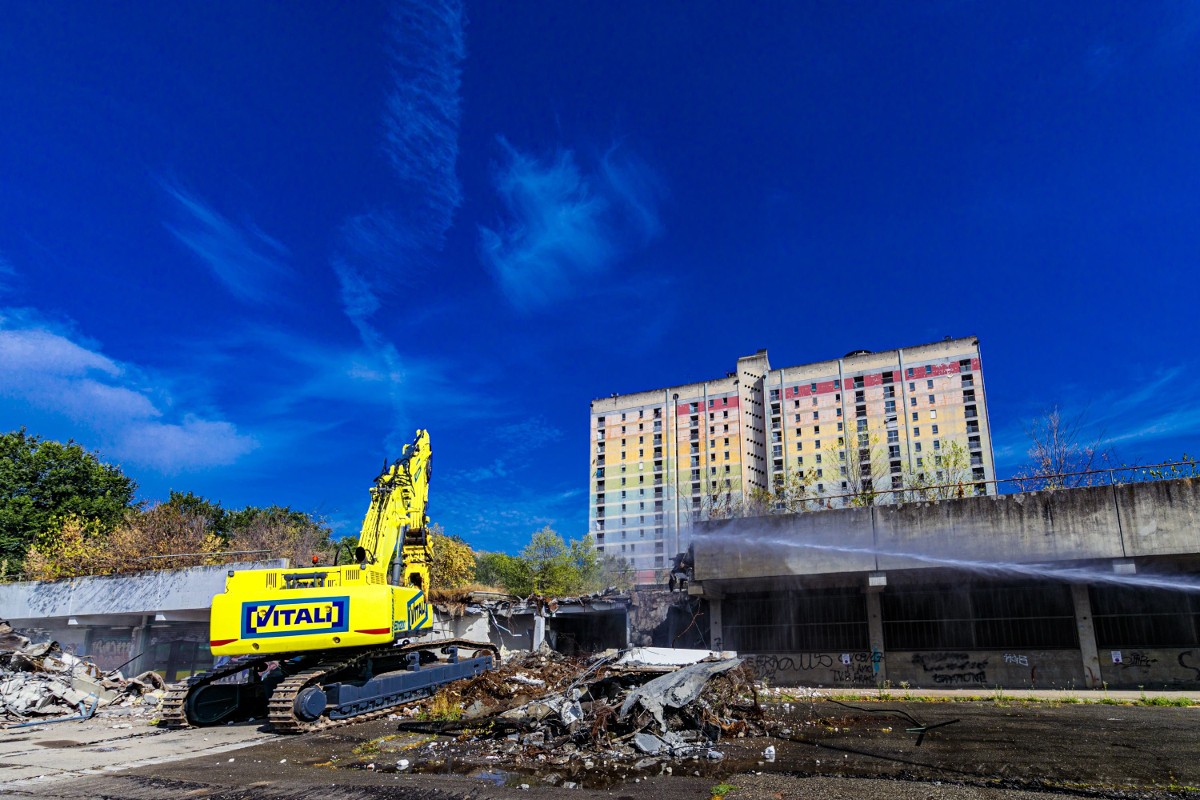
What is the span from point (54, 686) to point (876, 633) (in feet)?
86.6

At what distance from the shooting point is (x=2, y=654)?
68.7ft

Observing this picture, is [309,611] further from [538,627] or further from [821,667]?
[821,667]

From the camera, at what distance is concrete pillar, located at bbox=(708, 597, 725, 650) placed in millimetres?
30859

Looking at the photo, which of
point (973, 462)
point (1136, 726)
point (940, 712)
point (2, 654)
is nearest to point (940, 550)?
point (940, 712)

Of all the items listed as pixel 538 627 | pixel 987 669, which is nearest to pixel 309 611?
pixel 538 627

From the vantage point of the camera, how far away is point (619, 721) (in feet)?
39.2

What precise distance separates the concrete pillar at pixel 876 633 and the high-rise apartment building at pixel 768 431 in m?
62.4

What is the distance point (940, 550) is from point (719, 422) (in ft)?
284

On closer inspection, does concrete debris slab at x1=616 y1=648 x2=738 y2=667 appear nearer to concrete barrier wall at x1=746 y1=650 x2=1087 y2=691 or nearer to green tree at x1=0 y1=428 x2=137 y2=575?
concrete barrier wall at x1=746 y1=650 x2=1087 y2=691

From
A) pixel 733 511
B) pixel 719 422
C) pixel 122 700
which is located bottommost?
pixel 122 700

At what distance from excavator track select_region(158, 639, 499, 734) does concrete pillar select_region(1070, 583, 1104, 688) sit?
70.1 feet

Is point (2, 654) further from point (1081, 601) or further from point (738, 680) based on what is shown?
point (1081, 601)

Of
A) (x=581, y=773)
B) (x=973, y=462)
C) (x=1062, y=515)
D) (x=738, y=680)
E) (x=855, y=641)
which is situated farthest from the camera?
(x=973, y=462)

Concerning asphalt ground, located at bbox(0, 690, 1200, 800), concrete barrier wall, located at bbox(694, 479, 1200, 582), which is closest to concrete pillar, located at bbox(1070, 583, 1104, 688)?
concrete barrier wall, located at bbox(694, 479, 1200, 582)
